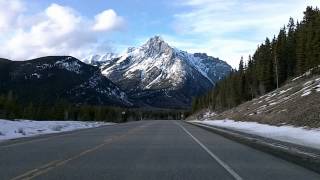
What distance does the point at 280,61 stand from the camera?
110m

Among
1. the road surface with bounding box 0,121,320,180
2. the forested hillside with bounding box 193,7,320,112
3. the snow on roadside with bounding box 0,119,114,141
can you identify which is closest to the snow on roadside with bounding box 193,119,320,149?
the road surface with bounding box 0,121,320,180

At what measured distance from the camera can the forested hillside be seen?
88.9 meters

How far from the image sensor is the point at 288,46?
10931 cm

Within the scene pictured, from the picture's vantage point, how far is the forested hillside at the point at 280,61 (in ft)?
292

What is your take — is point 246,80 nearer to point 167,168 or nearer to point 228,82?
point 228,82

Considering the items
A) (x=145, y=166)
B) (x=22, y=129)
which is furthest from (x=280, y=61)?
(x=145, y=166)

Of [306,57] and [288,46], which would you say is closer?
[306,57]

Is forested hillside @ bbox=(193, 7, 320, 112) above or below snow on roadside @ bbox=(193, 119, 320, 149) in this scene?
above

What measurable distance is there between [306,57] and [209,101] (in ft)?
359

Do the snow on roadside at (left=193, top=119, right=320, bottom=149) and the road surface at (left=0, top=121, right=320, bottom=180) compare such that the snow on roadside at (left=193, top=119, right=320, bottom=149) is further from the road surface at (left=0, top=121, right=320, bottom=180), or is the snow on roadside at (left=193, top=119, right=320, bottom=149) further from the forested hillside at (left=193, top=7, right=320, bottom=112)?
the forested hillside at (left=193, top=7, right=320, bottom=112)

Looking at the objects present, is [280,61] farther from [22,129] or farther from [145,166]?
[145,166]

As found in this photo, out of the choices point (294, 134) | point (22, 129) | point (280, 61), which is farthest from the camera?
point (280, 61)

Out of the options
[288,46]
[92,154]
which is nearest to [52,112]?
[288,46]

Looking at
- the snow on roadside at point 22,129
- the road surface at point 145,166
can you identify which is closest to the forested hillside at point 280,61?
the snow on roadside at point 22,129
